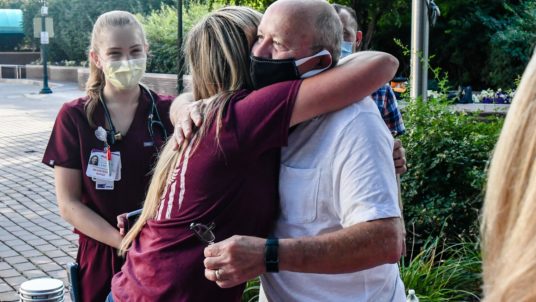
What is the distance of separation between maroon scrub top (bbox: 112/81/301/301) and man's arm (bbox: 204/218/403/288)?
0.50ft

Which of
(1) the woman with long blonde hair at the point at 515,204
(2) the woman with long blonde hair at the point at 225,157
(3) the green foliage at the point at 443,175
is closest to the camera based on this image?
(1) the woman with long blonde hair at the point at 515,204

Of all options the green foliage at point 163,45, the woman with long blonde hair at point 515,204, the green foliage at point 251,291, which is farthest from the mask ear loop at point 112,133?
the green foliage at point 163,45

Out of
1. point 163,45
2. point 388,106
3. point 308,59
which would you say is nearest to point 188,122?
point 308,59

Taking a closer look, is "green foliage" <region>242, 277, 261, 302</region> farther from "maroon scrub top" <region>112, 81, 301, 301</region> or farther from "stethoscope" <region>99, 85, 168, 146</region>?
"maroon scrub top" <region>112, 81, 301, 301</region>

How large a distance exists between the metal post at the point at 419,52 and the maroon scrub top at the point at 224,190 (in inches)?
199

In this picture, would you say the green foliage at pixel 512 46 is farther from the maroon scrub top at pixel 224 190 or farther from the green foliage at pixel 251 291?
the maroon scrub top at pixel 224 190

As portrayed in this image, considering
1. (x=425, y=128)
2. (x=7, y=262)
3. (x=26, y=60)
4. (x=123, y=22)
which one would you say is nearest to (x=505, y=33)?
(x=425, y=128)

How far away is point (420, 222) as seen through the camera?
5438mm

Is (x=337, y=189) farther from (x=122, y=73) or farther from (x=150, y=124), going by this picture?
(x=122, y=73)

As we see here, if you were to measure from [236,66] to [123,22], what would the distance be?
131 centimetres

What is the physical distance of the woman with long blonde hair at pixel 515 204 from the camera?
1.08 m

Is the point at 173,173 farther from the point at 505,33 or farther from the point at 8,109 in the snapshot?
the point at 8,109

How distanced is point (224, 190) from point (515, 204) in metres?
1.07

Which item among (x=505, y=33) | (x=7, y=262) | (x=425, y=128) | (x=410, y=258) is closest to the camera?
(x=410, y=258)
